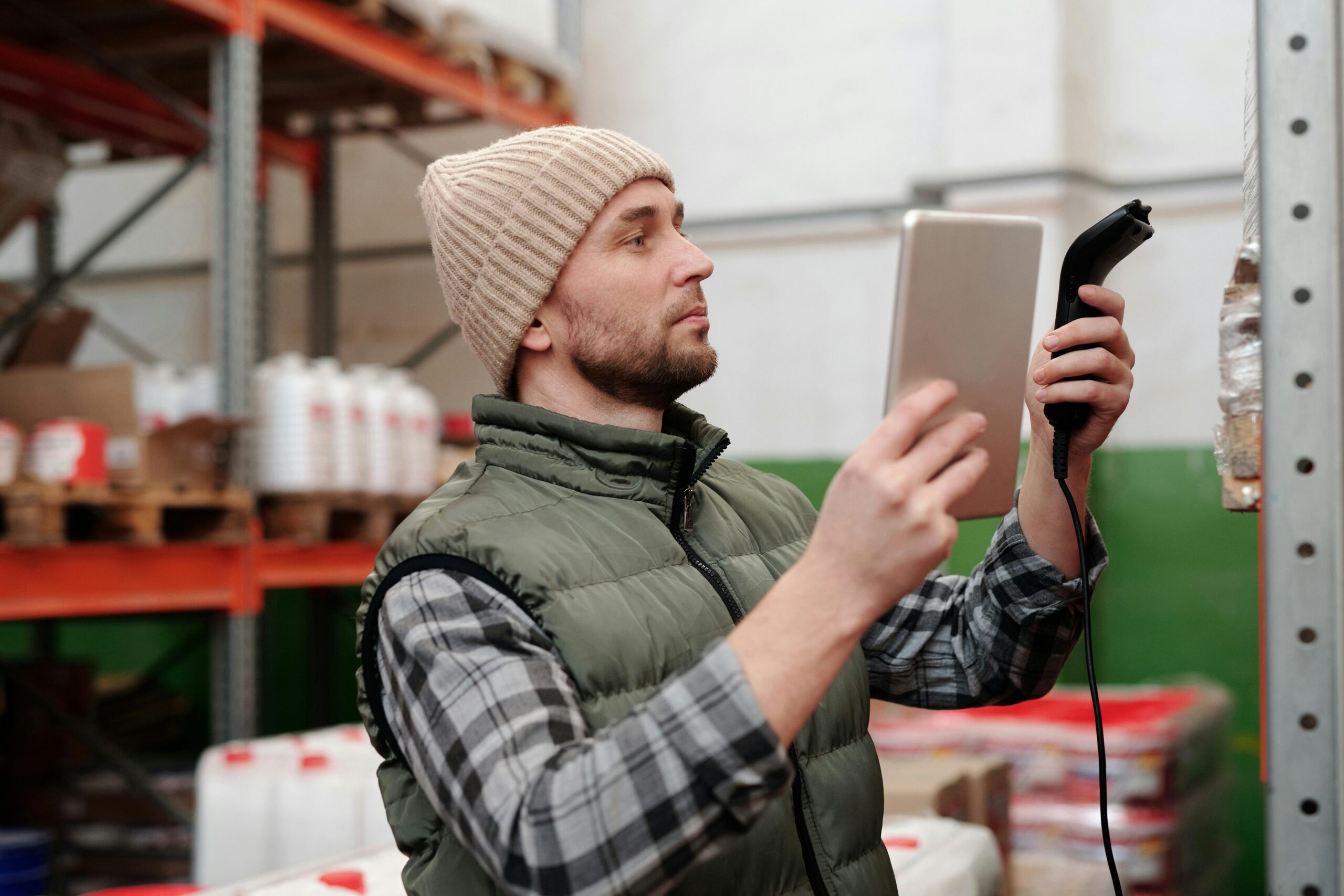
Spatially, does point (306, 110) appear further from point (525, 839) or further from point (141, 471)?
point (525, 839)

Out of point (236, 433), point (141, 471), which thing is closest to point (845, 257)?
point (236, 433)

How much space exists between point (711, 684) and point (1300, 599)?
522 mm

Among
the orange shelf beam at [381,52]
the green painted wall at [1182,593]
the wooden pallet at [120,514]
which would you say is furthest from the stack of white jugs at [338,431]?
the green painted wall at [1182,593]

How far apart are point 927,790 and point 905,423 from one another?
203 cm

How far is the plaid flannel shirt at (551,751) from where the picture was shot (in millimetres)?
1174

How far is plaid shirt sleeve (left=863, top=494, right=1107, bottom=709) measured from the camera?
5.68 feet

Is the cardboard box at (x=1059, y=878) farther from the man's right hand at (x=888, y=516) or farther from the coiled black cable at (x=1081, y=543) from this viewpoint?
the man's right hand at (x=888, y=516)

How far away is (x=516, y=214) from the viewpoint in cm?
179

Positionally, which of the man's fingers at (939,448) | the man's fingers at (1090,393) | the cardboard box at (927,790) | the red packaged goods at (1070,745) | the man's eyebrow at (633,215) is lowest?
the red packaged goods at (1070,745)

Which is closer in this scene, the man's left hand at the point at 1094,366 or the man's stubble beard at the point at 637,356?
the man's left hand at the point at 1094,366

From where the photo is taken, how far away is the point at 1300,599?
44.1 inches

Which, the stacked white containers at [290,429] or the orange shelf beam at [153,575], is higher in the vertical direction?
the stacked white containers at [290,429]

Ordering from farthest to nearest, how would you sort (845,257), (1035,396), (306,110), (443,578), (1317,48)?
(845,257) → (306,110) → (1035,396) → (443,578) → (1317,48)

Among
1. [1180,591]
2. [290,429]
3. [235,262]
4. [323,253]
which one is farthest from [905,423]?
[323,253]
